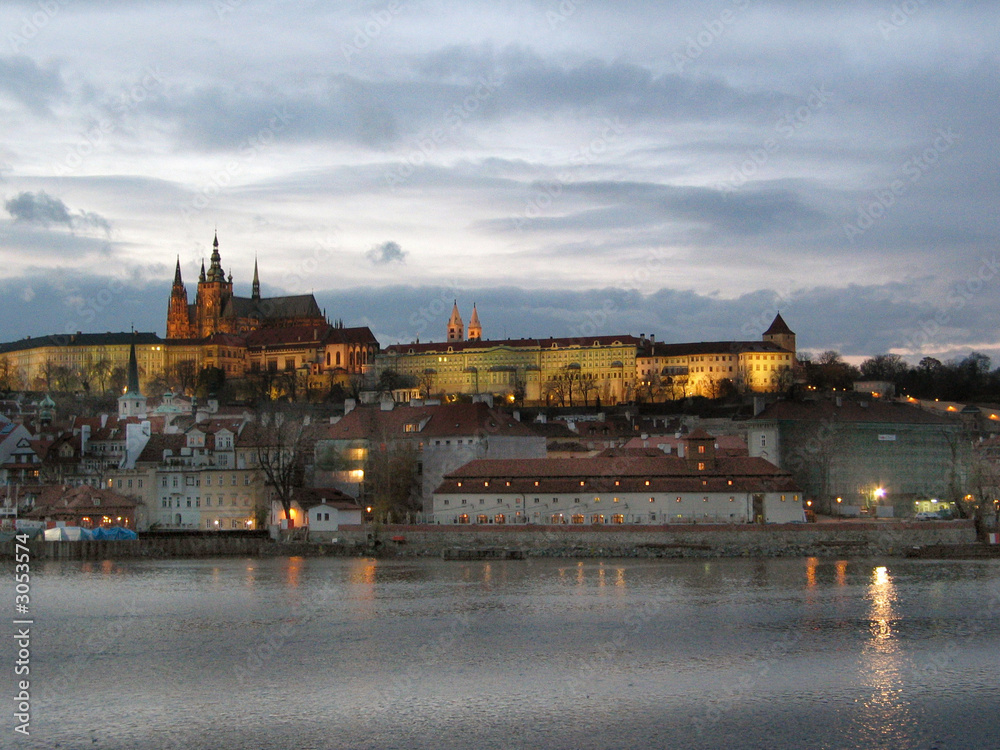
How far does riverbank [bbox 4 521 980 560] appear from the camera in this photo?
166ft

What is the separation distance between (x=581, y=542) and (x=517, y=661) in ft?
78.8

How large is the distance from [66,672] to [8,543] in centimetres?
2930

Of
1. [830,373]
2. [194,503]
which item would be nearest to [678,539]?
[194,503]

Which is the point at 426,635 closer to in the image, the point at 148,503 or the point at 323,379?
the point at 148,503

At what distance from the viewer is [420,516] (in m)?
57.6

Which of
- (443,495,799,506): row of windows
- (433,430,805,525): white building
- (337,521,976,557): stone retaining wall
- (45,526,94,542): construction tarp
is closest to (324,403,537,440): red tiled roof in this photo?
(433,430,805,525): white building

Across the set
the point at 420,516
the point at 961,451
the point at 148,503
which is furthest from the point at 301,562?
the point at 961,451

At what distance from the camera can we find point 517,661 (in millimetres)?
27734

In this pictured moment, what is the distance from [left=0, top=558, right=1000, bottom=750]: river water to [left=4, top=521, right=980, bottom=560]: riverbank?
23.0ft

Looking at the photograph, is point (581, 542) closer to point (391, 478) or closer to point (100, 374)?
point (391, 478)

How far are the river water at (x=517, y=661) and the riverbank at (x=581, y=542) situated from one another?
7003 mm

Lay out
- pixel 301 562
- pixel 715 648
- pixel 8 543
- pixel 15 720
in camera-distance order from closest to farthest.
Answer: pixel 15 720
pixel 715 648
pixel 301 562
pixel 8 543

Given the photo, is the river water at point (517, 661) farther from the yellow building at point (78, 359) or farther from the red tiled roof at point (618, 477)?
the yellow building at point (78, 359)

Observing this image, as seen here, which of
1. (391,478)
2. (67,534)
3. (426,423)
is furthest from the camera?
(426,423)
